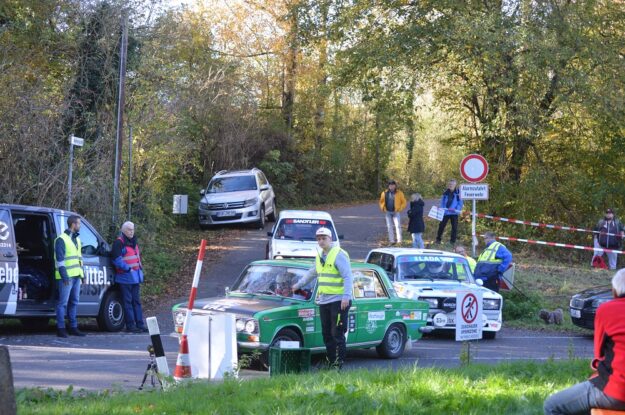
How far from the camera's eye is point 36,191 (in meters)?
19.9

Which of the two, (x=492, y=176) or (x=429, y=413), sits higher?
(x=492, y=176)

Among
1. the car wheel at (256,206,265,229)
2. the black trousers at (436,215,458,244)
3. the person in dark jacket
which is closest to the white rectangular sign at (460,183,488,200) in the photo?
the person in dark jacket

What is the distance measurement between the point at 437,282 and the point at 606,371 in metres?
11.3

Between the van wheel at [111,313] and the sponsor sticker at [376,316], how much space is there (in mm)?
5197

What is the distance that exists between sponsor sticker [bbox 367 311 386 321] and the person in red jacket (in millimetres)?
7196

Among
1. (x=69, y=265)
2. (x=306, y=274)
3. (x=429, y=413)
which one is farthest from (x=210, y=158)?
(x=429, y=413)

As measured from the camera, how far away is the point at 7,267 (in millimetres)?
14305

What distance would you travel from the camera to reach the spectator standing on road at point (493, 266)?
18.6m

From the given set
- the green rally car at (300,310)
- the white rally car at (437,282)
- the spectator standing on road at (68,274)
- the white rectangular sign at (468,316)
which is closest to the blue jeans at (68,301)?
the spectator standing on road at (68,274)

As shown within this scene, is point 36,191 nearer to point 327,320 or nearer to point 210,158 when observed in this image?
point 327,320

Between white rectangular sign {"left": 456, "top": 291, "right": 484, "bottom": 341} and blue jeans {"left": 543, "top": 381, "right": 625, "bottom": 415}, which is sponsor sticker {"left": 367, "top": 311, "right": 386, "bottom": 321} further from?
blue jeans {"left": 543, "top": 381, "right": 625, "bottom": 415}

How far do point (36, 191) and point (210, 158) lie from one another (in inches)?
783

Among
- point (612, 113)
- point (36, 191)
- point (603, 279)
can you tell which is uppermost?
point (612, 113)

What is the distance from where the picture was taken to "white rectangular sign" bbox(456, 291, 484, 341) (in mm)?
10898
